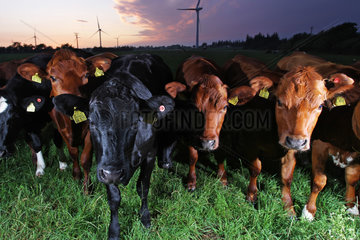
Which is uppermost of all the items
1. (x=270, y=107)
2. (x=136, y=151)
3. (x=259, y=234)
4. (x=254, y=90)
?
(x=254, y=90)

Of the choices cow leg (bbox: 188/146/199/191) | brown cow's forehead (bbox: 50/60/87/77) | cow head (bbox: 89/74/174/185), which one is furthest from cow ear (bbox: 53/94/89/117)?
cow leg (bbox: 188/146/199/191)

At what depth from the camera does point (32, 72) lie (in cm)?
450

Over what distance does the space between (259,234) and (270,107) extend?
74.5 inches

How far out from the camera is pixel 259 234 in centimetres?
321

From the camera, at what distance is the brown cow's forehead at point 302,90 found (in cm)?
316

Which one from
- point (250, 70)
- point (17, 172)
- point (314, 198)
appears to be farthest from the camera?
point (250, 70)

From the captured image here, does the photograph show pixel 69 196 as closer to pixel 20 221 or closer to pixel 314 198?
pixel 20 221

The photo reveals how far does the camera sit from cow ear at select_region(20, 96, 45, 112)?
4.44 meters

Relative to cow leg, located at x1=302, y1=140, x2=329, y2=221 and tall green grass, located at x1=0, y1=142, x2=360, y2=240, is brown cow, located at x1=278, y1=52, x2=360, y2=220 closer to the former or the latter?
cow leg, located at x1=302, y1=140, x2=329, y2=221

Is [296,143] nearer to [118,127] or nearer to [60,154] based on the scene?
[118,127]

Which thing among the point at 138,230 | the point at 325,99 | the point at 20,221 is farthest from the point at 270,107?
the point at 20,221

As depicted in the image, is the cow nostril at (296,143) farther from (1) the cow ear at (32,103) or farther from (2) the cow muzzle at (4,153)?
(2) the cow muzzle at (4,153)

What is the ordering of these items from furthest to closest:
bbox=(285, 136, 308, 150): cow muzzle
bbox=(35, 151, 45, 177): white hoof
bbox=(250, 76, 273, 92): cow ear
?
bbox=(35, 151, 45, 177): white hoof < bbox=(250, 76, 273, 92): cow ear < bbox=(285, 136, 308, 150): cow muzzle

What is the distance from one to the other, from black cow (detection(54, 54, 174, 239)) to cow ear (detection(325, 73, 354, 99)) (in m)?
2.16
